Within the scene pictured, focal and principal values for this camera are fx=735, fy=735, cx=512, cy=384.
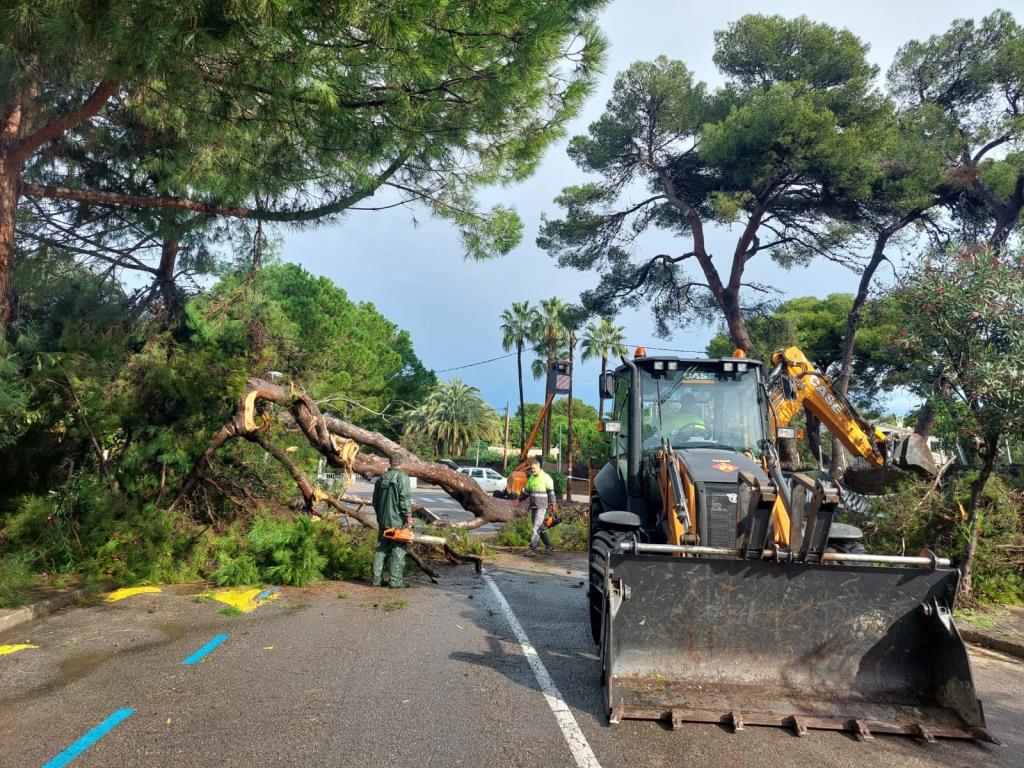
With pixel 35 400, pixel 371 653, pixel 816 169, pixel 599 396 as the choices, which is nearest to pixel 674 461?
pixel 599 396

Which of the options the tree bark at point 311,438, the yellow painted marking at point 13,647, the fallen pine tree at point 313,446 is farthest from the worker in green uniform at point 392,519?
the yellow painted marking at point 13,647

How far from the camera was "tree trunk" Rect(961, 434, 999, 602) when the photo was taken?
8.71m

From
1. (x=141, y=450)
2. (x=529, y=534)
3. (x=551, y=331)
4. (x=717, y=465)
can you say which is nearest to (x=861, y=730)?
(x=717, y=465)

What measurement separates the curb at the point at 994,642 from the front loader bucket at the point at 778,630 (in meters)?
3.28

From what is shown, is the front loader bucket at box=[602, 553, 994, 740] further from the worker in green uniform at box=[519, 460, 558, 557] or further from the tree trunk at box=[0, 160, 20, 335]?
the worker in green uniform at box=[519, 460, 558, 557]

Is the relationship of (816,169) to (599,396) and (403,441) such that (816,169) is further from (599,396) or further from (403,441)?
(599,396)

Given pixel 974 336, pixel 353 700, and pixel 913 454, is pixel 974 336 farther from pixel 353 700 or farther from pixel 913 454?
pixel 353 700

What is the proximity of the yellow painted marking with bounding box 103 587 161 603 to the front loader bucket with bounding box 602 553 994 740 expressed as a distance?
653 centimetres

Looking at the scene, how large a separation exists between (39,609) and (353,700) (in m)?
4.76

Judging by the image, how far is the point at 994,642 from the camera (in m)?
7.89

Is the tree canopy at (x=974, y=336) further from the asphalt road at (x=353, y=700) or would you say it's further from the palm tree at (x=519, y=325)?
the palm tree at (x=519, y=325)

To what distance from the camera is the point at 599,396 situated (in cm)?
809

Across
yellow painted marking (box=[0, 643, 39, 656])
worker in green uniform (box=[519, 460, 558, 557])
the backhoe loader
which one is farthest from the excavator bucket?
yellow painted marking (box=[0, 643, 39, 656])

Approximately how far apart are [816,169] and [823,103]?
68.5 inches
